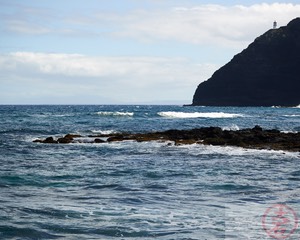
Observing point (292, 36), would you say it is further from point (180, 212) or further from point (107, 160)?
point (180, 212)

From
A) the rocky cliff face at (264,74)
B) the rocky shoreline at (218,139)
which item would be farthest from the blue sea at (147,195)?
the rocky cliff face at (264,74)

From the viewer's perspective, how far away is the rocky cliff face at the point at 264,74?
173375mm

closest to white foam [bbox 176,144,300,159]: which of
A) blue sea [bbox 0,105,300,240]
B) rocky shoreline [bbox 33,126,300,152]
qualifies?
blue sea [bbox 0,105,300,240]

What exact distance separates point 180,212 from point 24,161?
13091mm

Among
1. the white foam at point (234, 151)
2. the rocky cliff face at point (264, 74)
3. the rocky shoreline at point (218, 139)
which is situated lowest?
the white foam at point (234, 151)

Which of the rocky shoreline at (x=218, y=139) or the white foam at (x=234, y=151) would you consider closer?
the white foam at (x=234, y=151)

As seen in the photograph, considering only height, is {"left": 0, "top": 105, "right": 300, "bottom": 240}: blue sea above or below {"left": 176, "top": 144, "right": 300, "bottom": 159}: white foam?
below

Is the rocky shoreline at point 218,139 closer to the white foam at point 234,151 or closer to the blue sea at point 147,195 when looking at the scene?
the white foam at point 234,151

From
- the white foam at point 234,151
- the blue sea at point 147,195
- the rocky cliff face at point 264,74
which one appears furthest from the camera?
the rocky cliff face at point 264,74

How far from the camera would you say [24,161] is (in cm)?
2355

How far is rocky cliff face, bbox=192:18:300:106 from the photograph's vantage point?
17338cm

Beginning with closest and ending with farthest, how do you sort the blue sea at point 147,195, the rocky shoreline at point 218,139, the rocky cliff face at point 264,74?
1. the blue sea at point 147,195
2. the rocky shoreline at point 218,139
3. the rocky cliff face at point 264,74

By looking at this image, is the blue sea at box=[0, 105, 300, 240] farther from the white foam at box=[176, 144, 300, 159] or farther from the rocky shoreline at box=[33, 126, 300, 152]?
the rocky shoreline at box=[33, 126, 300, 152]

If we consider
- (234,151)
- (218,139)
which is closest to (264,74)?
(218,139)
